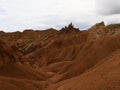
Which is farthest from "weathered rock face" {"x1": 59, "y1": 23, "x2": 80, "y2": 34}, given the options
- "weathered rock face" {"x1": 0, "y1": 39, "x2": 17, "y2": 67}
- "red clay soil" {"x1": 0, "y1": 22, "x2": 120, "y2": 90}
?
"weathered rock face" {"x1": 0, "y1": 39, "x2": 17, "y2": 67}

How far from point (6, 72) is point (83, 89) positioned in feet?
42.7

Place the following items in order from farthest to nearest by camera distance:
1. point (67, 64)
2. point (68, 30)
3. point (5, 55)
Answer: point (68, 30) → point (67, 64) → point (5, 55)

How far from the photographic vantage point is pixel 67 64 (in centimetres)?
5062

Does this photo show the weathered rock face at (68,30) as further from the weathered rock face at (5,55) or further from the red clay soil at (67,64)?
the weathered rock face at (5,55)

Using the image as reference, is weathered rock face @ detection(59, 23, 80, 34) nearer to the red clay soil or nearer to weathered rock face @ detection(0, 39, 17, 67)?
the red clay soil

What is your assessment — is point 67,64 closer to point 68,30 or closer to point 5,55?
point 5,55

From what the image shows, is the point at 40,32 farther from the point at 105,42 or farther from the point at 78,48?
the point at 105,42

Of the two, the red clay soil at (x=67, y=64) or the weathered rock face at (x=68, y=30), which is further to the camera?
the weathered rock face at (x=68, y=30)

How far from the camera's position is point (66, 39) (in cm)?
8662

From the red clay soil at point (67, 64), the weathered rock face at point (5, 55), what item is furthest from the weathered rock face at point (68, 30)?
the weathered rock face at point (5, 55)

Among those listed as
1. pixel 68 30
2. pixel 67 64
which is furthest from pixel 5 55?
pixel 68 30

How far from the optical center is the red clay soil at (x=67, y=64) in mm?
25016

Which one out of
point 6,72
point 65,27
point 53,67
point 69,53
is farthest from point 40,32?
point 6,72

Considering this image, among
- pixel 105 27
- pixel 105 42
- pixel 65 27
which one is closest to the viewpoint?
pixel 105 42
